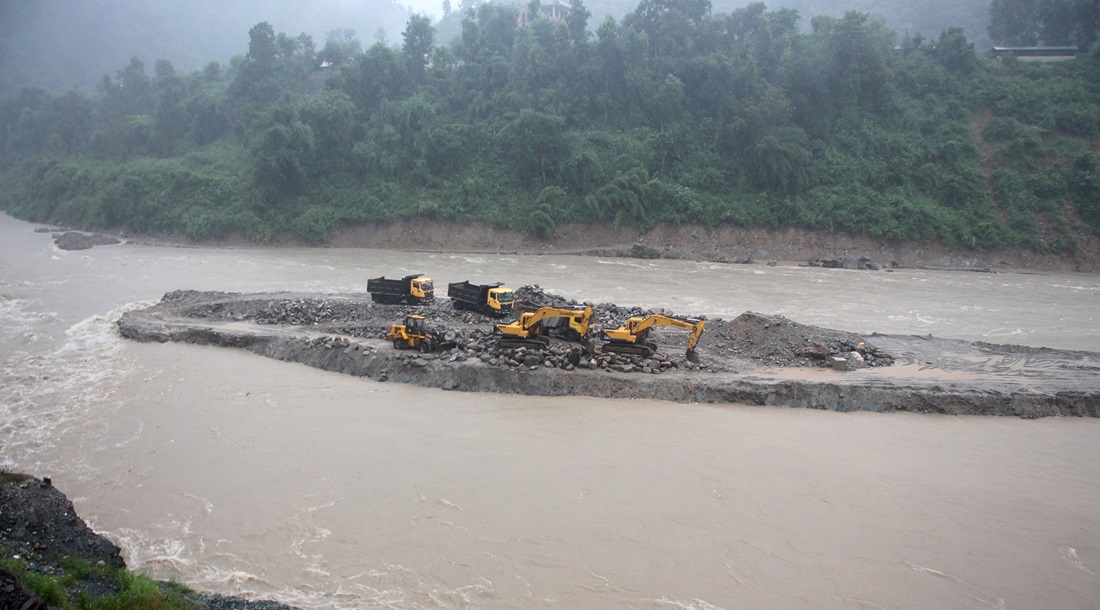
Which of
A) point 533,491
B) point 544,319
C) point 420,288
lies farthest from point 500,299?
point 533,491

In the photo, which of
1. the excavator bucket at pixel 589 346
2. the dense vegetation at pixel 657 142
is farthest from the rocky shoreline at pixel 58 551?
the dense vegetation at pixel 657 142

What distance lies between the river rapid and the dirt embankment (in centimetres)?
41

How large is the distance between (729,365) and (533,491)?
6429 millimetres

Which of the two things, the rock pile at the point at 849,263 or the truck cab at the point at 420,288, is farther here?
the rock pile at the point at 849,263

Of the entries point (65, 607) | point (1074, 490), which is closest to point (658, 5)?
point (1074, 490)

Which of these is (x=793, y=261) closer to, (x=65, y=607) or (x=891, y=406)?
(x=891, y=406)

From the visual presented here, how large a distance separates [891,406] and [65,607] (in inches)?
498

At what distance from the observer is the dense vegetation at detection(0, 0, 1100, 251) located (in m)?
35.2

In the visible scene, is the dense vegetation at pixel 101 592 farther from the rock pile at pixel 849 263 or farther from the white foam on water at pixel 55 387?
the rock pile at pixel 849 263

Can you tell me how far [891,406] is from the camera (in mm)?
12305

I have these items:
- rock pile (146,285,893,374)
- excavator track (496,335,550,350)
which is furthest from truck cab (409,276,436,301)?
excavator track (496,335,550,350)

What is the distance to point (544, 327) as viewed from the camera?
46.4 feet

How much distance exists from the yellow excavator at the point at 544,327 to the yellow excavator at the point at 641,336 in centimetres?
61

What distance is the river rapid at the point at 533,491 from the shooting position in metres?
7.20
